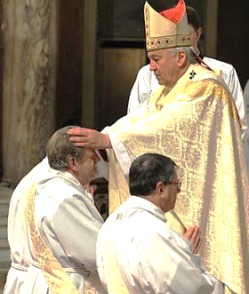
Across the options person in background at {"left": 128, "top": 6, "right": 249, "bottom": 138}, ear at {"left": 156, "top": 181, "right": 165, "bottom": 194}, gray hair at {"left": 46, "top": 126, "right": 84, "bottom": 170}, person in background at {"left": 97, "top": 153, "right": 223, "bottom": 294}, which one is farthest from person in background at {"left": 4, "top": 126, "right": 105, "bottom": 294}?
person in background at {"left": 128, "top": 6, "right": 249, "bottom": 138}

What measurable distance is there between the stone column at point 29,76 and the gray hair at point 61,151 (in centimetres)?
540

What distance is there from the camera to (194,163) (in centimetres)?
807

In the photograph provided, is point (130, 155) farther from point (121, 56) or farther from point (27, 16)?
point (121, 56)

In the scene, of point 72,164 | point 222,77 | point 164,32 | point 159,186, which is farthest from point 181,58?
point 159,186

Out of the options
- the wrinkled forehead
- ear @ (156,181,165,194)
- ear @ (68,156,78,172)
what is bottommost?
ear @ (68,156,78,172)

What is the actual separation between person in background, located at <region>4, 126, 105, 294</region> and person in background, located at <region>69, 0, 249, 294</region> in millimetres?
587

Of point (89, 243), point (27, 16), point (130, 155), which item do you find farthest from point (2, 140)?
point (89, 243)

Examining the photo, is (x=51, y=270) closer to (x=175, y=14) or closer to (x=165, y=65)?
(x=165, y=65)

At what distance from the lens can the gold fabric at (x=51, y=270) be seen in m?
7.31

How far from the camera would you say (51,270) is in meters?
7.36

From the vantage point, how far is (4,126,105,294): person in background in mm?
7156

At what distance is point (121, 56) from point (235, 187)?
8.16m

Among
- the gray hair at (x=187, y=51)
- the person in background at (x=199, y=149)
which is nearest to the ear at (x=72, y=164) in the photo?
the person in background at (x=199, y=149)

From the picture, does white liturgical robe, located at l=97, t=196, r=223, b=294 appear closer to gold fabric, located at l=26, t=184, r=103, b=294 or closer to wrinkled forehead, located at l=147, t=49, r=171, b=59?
gold fabric, located at l=26, t=184, r=103, b=294
